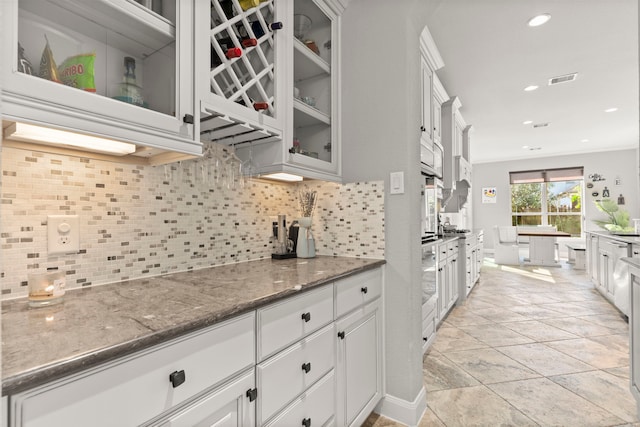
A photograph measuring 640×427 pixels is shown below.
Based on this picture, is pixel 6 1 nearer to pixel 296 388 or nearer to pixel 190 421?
pixel 190 421

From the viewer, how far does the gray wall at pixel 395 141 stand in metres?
1.82

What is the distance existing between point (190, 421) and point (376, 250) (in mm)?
1300

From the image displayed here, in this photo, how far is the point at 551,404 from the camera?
6.48 feet

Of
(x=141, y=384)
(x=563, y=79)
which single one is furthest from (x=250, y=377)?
(x=563, y=79)

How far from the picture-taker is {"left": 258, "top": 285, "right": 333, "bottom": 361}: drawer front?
3.52 ft

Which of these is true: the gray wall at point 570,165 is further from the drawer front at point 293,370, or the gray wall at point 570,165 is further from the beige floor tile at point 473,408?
the drawer front at point 293,370

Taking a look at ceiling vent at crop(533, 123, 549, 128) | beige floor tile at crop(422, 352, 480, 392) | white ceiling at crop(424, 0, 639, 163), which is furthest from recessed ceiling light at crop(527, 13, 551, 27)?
ceiling vent at crop(533, 123, 549, 128)

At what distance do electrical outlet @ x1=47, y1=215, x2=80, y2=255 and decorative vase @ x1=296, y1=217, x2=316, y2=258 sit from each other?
3.65 feet

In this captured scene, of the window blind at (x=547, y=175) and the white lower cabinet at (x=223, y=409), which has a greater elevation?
the window blind at (x=547, y=175)

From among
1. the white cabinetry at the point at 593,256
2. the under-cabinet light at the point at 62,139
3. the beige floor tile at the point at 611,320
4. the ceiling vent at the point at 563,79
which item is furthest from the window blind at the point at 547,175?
the under-cabinet light at the point at 62,139

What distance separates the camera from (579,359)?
2.56 m

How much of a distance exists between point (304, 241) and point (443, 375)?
4.76 ft

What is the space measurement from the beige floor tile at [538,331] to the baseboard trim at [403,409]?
178 centimetres

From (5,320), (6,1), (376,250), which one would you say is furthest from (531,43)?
(5,320)
